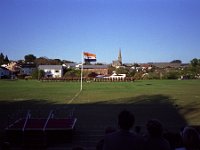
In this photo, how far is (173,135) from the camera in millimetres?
9109

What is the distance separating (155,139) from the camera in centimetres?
535

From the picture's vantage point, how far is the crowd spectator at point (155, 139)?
5254 mm

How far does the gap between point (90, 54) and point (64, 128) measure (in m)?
46.3

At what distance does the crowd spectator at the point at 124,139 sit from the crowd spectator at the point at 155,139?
1.77 ft

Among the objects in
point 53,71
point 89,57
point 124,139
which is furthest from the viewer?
point 53,71

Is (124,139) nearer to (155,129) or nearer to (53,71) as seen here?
(155,129)

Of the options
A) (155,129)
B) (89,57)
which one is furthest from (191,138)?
(89,57)

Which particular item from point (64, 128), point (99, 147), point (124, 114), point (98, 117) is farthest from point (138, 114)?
point (124, 114)

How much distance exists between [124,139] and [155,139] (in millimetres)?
823

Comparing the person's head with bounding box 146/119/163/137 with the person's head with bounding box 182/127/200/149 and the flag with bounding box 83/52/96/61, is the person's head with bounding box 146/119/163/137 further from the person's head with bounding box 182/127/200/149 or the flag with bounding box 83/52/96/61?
the flag with bounding box 83/52/96/61

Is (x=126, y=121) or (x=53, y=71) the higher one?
(x=53, y=71)

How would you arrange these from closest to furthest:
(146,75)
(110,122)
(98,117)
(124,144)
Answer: (124,144) < (110,122) < (98,117) < (146,75)

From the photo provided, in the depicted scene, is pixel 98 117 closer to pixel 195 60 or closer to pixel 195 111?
pixel 195 111

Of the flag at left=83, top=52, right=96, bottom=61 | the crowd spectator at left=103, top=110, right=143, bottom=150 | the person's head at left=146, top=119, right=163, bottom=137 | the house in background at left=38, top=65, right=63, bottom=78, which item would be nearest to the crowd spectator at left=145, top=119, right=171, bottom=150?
the person's head at left=146, top=119, right=163, bottom=137
